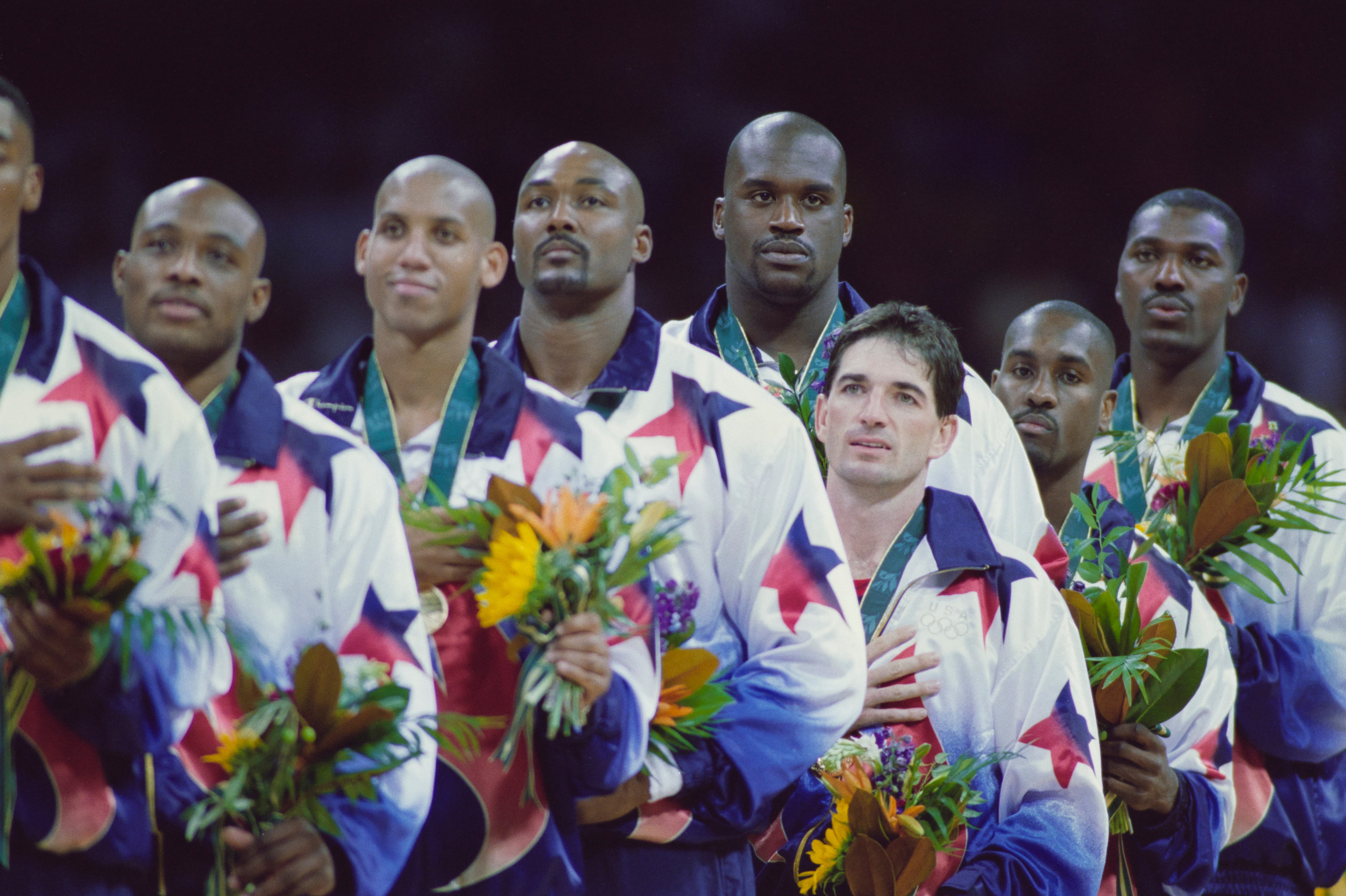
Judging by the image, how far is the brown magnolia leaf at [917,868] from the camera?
9.84ft

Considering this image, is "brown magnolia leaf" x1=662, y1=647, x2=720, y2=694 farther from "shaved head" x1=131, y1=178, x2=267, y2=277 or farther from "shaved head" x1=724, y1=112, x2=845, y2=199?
"shaved head" x1=724, y1=112, x2=845, y2=199

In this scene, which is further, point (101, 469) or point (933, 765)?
point (933, 765)

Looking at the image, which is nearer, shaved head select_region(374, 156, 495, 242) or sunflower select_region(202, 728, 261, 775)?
sunflower select_region(202, 728, 261, 775)

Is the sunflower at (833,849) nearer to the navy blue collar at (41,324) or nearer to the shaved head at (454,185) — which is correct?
the shaved head at (454,185)

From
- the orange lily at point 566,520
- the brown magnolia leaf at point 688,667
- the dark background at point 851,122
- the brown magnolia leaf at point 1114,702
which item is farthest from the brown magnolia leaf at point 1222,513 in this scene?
the dark background at point 851,122

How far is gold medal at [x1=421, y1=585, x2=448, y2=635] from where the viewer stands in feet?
9.23

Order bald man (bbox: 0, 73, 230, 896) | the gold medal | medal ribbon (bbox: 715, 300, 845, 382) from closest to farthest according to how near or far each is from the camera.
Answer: bald man (bbox: 0, 73, 230, 896)
the gold medal
medal ribbon (bbox: 715, 300, 845, 382)

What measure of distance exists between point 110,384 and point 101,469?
0.58ft

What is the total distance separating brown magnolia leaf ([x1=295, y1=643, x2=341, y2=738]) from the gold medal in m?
0.33

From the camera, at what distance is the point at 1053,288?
6449mm

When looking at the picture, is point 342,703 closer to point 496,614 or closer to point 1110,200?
point 496,614

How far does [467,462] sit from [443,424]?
8cm

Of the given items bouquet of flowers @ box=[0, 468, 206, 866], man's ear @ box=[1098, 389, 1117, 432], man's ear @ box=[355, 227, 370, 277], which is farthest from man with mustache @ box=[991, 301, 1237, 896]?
bouquet of flowers @ box=[0, 468, 206, 866]

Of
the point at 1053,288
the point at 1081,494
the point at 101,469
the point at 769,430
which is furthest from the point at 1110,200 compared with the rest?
the point at 101,469
